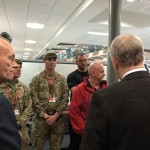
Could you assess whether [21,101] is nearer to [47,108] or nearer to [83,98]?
[47,108]

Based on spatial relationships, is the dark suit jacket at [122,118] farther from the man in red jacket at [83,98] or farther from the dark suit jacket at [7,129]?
the man in red jacket at [83,98]

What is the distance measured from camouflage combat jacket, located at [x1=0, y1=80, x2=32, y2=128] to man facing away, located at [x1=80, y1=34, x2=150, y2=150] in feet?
5.10

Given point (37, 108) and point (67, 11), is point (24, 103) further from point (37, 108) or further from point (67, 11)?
point (67, 11)

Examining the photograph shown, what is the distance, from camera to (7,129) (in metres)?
0.93

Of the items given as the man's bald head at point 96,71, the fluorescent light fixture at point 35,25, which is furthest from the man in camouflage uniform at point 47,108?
the fluorescent light fixture at point 35,25

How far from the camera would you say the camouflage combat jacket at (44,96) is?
8.93ft

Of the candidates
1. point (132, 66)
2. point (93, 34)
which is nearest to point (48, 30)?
point (93, 34)

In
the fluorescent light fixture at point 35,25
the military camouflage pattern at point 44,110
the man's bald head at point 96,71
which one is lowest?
the military camouflage pattern at point 44,110

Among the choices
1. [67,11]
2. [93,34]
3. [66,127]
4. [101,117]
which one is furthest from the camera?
[93,34]

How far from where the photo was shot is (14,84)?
2611mm

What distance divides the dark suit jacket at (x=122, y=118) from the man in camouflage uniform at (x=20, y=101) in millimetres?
1575

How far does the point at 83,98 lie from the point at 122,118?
1396 millimetres

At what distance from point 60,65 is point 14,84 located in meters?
1.48

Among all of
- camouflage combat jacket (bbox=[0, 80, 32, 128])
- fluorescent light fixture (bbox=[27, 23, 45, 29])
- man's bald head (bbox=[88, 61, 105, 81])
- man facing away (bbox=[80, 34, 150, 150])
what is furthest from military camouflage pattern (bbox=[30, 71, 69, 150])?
fluorescent light fixture (bbox=[27, 23, 45, 29])
